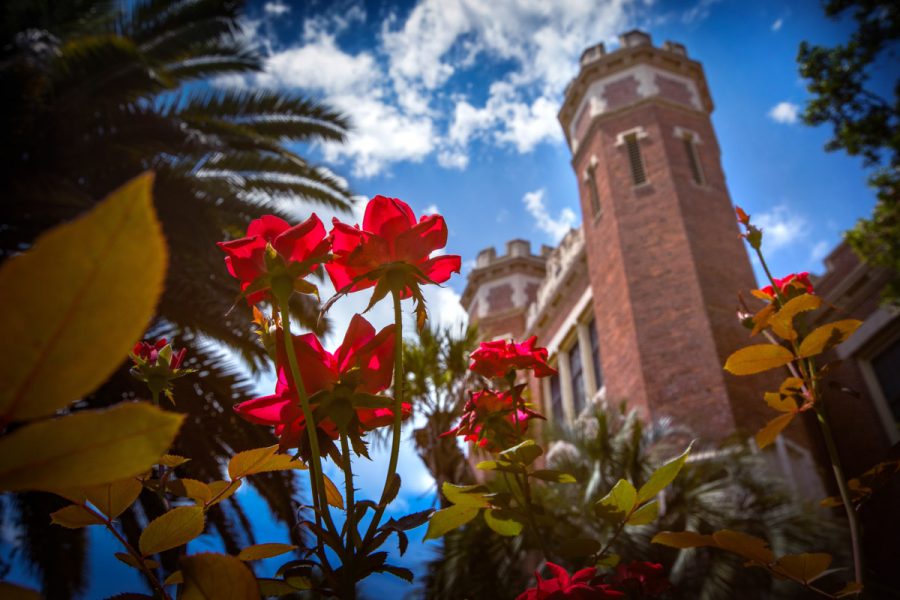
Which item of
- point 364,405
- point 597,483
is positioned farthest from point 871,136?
point 364,405

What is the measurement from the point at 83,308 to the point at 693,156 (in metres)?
12.6

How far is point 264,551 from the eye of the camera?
765 millimetres

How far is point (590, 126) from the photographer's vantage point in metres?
12.6

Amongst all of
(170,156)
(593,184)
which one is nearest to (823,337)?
(170,156)

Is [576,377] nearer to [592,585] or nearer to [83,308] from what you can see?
[592,585]

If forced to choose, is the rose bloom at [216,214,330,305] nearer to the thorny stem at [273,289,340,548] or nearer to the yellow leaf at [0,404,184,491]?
the thorny stem at [273,289,340,548]


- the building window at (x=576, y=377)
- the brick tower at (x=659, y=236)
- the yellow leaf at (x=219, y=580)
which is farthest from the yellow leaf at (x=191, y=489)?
the building window at (x=576, y=377)

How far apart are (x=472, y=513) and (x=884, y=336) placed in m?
9.56

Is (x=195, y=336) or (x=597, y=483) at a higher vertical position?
(x=195, y=336)

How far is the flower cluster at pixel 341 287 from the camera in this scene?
70 centimetres

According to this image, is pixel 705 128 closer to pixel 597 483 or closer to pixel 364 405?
pixel 597 483

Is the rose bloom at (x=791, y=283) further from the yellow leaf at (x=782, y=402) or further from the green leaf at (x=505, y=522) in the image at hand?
the green leaf at (x=505, y=522)

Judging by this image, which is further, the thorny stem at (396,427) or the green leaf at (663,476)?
the green leaf at (663,476)

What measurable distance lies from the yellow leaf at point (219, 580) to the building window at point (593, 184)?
39.1 ft
